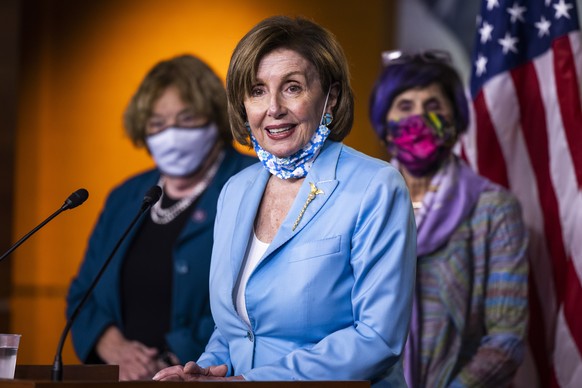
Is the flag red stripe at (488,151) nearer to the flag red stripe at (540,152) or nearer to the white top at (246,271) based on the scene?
the flag red stripe at (540,152)

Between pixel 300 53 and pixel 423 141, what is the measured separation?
1169 millimetres

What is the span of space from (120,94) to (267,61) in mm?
3479

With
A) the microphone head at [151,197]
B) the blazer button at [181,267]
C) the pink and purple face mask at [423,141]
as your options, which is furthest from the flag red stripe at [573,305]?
the microphone head at [151,197]

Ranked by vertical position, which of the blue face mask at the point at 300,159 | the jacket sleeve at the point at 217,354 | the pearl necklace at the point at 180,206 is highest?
the blue face mask at the point at 300,159

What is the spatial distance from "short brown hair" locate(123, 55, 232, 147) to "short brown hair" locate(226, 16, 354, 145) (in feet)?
4.48

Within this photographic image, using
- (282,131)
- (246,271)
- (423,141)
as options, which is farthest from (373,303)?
(423,141)

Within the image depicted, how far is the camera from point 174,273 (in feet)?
11.3

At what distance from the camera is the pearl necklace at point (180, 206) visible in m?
3.60

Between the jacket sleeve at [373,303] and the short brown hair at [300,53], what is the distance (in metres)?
0.28

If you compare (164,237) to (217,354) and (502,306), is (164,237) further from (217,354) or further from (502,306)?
(217,354)

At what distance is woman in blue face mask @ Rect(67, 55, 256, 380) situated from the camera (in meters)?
3.40

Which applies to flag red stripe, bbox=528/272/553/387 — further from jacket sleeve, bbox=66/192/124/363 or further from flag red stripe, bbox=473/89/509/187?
jacket sleeve, bbox=66/192/124/363

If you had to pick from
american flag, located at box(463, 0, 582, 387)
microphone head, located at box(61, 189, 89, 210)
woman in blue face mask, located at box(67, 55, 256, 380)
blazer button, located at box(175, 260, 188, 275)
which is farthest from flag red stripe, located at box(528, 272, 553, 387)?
microphone head, located at box(61, 189, 89, 210)

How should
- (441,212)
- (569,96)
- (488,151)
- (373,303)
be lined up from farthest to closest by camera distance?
(488,151), (569,96), (441,212), (373,303)
